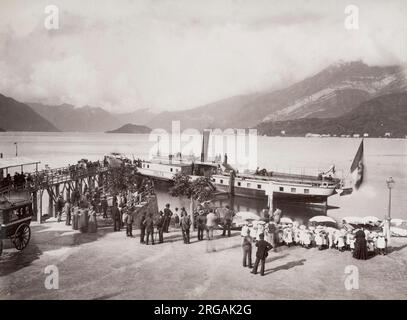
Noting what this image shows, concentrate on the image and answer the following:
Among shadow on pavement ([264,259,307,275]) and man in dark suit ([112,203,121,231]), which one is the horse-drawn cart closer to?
man in dark suit ([112,203,121,231])

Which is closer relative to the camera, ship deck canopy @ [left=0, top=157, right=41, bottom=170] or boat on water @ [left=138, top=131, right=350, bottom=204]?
ship deck canopy @ [left=0, top=157, right=41, bottom=170]

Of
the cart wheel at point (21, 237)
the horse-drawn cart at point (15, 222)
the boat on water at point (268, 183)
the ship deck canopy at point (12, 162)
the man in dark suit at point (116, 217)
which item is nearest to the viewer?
the horse-drawn cart at point (15, 222)

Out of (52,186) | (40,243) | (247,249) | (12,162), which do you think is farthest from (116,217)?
(52,186)

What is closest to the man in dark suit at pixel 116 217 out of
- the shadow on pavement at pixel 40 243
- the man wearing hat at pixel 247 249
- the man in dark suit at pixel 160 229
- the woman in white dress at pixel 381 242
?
the shadow on pavement at pixel 40 243

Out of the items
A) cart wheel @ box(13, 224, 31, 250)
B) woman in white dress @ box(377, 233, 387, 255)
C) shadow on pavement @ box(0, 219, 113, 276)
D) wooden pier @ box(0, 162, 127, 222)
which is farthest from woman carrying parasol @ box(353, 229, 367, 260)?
wooden pier @ box(0, 162, 127, 222)

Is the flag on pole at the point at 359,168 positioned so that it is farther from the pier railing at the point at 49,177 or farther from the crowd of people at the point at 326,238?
the pier railing at the point at 49,177

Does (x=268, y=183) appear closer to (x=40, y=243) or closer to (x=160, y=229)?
(x=160, y=229)

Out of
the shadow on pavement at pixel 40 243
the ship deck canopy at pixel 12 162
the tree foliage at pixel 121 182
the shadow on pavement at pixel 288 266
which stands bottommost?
the shadow on pavement at pixel 288 266

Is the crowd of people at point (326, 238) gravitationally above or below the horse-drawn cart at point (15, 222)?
below

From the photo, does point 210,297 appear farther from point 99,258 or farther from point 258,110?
point 258,110
